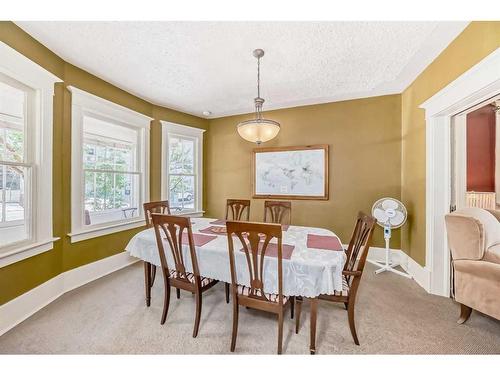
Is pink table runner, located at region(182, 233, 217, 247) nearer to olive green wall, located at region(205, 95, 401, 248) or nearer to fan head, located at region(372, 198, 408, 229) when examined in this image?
olive green wall, located at region(205, 95, 401, 248)

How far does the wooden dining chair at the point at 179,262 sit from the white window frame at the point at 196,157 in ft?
6.74

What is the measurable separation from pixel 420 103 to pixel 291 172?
1.91 meters

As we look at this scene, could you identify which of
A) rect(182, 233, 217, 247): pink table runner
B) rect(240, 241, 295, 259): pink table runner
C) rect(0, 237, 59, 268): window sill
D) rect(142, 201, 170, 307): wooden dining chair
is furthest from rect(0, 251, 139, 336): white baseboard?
rect(240, 241, 295, 259): pink table runner

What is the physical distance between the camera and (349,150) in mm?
3393

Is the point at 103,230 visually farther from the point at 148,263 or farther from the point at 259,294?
the point at 259,294

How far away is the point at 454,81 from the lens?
6.30 feet

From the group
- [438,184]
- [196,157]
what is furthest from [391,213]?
[196,157]

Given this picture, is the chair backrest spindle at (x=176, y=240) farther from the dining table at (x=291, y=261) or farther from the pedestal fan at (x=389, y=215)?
the pedestal fan at (x=389, y=215)

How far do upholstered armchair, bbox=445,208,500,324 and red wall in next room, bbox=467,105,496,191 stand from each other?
1963 millimetres

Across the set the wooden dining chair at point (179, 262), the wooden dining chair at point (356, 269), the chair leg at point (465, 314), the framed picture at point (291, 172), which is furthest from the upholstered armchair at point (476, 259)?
the wooden dining chair at point (179, 262)

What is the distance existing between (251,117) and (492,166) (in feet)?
12.8

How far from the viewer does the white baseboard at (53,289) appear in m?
1.81

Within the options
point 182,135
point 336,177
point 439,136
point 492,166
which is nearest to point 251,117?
point 182,135
